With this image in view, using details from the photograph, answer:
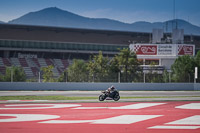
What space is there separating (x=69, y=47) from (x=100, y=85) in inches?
1629

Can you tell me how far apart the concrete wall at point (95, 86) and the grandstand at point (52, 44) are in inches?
1212

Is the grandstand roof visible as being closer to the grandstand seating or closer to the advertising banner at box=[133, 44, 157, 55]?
Answer: the grandstand seating

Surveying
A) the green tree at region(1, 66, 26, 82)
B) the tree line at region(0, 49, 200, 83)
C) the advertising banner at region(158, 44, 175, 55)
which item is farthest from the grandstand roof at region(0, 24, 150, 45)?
the green tree at region(1, 66, 26, 82)

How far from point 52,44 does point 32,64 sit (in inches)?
282

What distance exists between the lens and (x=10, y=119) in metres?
16.7

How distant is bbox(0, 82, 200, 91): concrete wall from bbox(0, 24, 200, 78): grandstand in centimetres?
3079

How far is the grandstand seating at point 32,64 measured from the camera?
73312 mm

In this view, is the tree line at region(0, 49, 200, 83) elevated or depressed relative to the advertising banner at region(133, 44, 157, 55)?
depressed

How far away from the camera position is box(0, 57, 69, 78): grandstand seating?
7331 cm

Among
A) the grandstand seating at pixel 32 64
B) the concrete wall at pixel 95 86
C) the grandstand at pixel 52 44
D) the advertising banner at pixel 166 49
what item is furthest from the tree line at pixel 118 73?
the grandstand at pixel 52 44

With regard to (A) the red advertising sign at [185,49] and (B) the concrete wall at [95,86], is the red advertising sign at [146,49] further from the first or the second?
(B) the concrete wall at [95,86]

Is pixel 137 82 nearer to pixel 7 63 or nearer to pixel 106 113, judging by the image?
pixel 106 113

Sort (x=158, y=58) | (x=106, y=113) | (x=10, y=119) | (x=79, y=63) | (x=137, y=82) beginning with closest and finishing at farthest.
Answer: (x=10, y=119) < (x=106, y=113) < (x=137, y=82) < (x=79, y=63) < (x=158, y=58)

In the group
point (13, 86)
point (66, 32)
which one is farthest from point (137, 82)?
point (66, 32)
